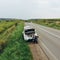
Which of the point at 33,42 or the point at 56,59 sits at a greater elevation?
the point at 56,59

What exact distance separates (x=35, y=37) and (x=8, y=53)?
7.64 meters

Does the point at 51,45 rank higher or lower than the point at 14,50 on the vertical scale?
lower

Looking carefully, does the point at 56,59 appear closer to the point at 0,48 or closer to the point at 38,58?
the point at 38,58

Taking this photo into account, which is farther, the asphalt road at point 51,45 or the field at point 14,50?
the asphalt road at point 51,45

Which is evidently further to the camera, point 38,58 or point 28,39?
point 28,39

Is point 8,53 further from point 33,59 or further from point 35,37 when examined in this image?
point 35,37

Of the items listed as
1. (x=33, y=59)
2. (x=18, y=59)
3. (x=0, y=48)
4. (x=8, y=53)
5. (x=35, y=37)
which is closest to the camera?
(x=18, y=59)

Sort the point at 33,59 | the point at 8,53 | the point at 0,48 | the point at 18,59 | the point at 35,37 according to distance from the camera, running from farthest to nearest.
→ the point at 35,37 → the point at 0,48 → the point at 8,53 → the point at 33,59 → the point at 18,59

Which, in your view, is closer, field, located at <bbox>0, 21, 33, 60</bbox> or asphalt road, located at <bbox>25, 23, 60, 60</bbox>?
field, located at <bbox>0, 21, 33, 60</bbox>

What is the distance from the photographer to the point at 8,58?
14.5 metres

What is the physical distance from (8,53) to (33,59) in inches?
102

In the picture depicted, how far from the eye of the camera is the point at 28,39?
23812mm

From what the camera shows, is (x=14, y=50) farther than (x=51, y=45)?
No

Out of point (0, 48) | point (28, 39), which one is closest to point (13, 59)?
point (0, 48)
